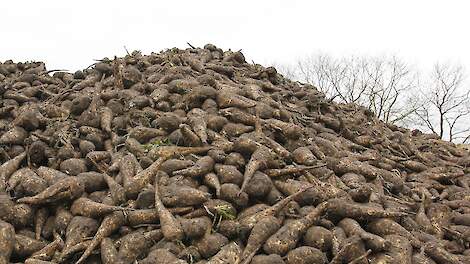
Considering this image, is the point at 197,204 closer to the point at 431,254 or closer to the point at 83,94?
the point at 431,254

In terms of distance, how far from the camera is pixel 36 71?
752 cm

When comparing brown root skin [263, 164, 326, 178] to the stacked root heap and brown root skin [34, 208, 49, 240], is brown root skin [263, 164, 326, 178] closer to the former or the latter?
the stacked root heap

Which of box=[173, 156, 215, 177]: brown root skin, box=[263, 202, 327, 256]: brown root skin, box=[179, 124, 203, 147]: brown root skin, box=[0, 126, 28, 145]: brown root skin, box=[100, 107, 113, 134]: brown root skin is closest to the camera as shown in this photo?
box=[263, 202, 327, 256]: brown root skin

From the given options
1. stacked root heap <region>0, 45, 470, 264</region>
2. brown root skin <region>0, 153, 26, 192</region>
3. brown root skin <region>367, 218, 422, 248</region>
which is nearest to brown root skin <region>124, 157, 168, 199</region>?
stacked root heap <region>0, 45, 470, 264</region>

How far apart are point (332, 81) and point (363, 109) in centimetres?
2573

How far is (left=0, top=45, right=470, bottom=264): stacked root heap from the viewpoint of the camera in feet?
12.9

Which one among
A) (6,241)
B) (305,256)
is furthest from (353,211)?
(6,241)

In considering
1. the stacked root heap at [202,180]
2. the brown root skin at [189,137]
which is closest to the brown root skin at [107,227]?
the stacked root heap at [202,180]

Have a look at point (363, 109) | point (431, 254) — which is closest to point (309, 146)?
point (431, 254)

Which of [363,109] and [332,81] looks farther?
[332,81]

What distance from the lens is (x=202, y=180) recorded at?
4559 millimetres

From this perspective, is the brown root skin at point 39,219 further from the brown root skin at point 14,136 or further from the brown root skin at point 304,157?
the brown root skin at point 304,157

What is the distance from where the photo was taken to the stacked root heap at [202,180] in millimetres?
3943

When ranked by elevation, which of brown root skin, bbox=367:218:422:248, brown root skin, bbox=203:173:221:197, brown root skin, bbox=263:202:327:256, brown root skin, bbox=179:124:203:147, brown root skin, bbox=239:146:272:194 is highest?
brown root skin, bbox=179:124:203:147
